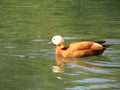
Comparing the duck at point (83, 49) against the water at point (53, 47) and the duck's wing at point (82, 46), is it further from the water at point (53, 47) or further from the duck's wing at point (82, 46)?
the water at point (53, 47)

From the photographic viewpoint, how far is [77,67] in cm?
1322

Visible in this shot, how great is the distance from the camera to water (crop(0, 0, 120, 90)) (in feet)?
38.7

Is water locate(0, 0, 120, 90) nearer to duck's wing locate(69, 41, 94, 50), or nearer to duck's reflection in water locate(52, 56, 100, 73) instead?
duck's reflection in water locate(52, 56, 100, 73)

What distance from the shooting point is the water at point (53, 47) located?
1180 centimetres

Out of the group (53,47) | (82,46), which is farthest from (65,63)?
(53,47)

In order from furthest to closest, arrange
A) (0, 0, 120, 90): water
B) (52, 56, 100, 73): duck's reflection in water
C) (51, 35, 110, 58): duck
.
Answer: (51, 35, 110, 58): duck
(52, 56, 100, 73): duck's reflection in water
(0, 0, 120, 90): water

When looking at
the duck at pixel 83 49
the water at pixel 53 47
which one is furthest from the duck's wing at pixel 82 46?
A: the water at pixel 53 47

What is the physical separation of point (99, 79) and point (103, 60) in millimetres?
2266

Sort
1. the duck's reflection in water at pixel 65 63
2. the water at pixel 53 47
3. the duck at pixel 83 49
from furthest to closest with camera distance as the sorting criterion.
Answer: the duck at pixel 83 49, the duck's reflection in water at pixel 65 63, the water at pixel 53 47

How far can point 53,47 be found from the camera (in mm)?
16141

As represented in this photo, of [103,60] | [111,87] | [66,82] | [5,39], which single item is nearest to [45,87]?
[66,82]

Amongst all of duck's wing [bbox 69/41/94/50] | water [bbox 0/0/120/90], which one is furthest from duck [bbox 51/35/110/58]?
water [bbox 0/0/120/90]

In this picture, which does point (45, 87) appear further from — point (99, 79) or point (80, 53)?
point (80, 53)

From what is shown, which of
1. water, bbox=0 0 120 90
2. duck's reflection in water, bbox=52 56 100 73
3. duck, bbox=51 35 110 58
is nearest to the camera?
water, bbox=0 0 120 90
